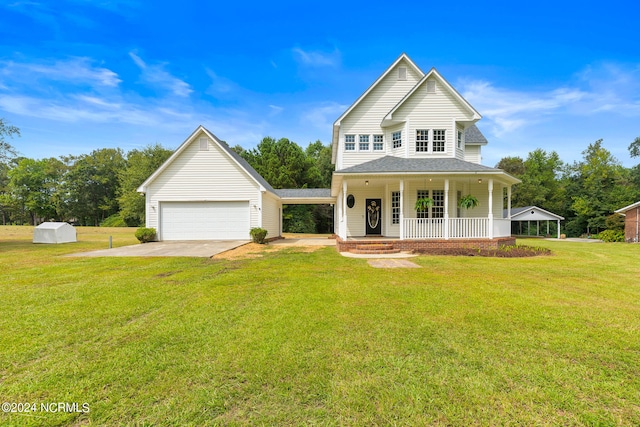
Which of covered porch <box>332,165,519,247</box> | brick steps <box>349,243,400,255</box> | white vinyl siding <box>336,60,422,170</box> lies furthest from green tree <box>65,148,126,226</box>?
brick steps <box>349,243,400,255</box>

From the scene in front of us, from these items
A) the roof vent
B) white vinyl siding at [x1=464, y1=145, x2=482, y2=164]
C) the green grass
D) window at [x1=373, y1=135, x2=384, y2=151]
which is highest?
the roof vent

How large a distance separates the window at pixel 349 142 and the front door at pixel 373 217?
3.20 meters

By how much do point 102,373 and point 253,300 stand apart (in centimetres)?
255

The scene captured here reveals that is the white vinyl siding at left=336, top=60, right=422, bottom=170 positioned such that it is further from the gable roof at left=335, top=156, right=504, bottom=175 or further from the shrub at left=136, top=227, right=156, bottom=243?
the shrub at left=136, top=227, right=156, bottom=243

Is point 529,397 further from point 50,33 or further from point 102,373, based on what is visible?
point 50,33

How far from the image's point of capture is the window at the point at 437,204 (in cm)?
1441

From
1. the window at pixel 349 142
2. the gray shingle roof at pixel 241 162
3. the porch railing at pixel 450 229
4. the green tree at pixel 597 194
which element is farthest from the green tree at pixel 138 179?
the green tree at pixel 597 194

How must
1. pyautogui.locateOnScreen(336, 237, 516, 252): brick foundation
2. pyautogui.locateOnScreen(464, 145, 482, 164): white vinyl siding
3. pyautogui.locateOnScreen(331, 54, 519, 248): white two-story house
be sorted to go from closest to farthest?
pyautogui.locateOnScreen(336, 237, 516, 252): brick foundation → pyautogui.locateOnScreen(331, 54, 519, 248): white two-story house → pyautogui.locateOnScreen(464, 145, 482, 164): white vinyl siding

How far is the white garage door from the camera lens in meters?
17.4

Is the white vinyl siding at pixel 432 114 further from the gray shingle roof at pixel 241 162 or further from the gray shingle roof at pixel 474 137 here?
the gray shingle roof at pixel 241 162

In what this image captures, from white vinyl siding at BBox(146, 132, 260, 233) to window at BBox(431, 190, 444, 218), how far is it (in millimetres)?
10032

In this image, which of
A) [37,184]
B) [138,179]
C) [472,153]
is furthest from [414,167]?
[37,184]

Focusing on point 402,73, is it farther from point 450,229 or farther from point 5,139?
point 5,139

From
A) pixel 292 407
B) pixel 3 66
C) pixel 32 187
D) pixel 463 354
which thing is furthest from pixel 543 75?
pixel 32 187
